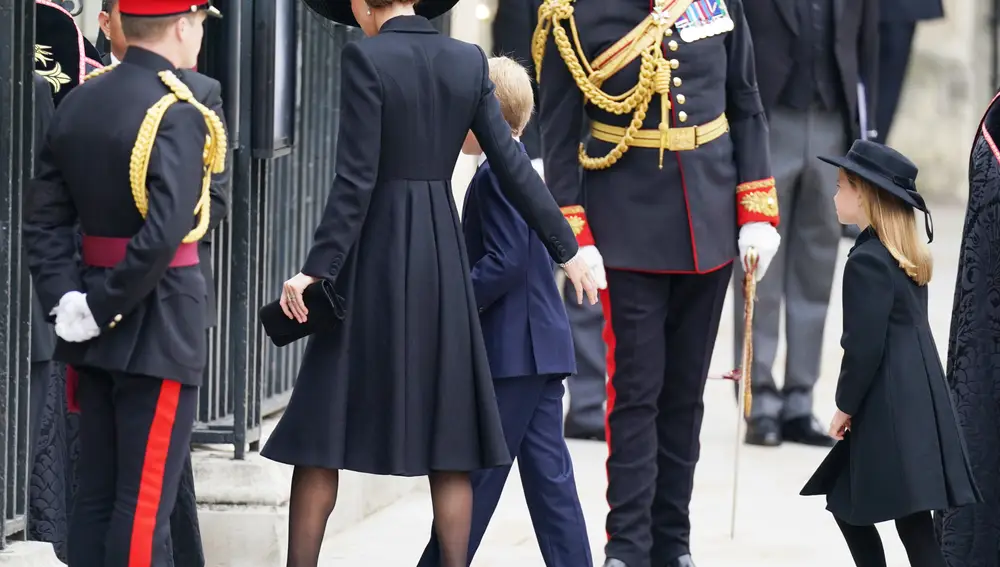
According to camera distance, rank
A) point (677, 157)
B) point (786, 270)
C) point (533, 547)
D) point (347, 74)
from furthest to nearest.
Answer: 1. point (786, 270)
2. point (533, 547)
3. point (677, 157)
4. point (347, 74)

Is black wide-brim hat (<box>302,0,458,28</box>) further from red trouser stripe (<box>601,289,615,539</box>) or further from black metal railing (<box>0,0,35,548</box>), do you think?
red trouser stripe (<box>601,289,615,539</box>)

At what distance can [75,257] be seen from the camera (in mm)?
4465

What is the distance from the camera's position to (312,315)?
15.4ft

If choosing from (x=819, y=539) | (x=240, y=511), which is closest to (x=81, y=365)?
(x=240, y=511)

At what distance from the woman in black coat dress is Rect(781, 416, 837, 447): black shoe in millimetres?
3197

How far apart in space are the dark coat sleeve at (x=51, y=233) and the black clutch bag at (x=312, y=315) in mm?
482

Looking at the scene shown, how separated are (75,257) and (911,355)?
1873mm

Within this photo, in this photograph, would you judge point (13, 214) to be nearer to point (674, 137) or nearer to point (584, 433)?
point (674, 137)

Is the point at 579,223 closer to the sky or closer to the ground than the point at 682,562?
closer to the sky

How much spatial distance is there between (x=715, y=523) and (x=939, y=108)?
11764mm

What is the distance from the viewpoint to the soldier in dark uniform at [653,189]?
557 centimetres

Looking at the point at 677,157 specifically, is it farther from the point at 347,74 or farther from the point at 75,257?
the point at 75,257

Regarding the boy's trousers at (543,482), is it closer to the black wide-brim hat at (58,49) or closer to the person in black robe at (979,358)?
the person in black robe at (979,358)

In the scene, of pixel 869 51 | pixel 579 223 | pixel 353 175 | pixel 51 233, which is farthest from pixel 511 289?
pixel 869 51
